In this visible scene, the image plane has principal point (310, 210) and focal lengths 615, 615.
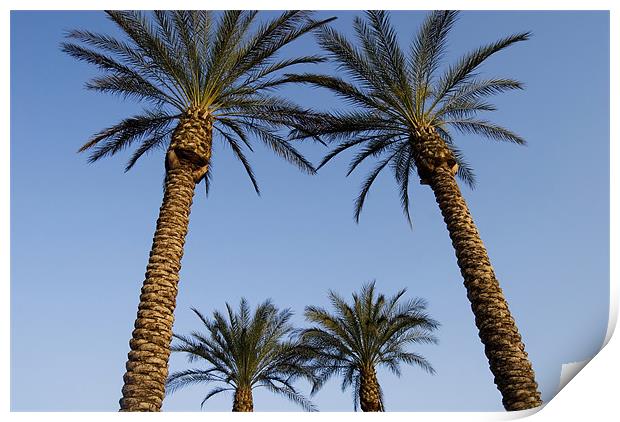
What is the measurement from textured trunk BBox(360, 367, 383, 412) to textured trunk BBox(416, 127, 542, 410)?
9124 mm

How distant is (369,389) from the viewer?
1848cm

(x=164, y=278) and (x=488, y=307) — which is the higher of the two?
(x=164, y=278)

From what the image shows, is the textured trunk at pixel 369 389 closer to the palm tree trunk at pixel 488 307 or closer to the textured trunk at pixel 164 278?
the palm tree trunk at pixel 488 307

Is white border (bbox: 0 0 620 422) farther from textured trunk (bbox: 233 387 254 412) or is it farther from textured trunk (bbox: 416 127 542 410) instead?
textured trunk (bbox: 233 387 254 412)

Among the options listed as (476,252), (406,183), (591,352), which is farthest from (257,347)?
(591,352)

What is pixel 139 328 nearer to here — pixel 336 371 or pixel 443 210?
pixel 443 210

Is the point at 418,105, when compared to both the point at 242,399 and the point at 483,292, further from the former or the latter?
the point at 242,399

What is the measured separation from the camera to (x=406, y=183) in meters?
14.3

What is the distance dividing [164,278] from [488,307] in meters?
4.88

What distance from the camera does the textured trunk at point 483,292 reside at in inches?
346

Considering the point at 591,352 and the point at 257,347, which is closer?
the point at 591,352
